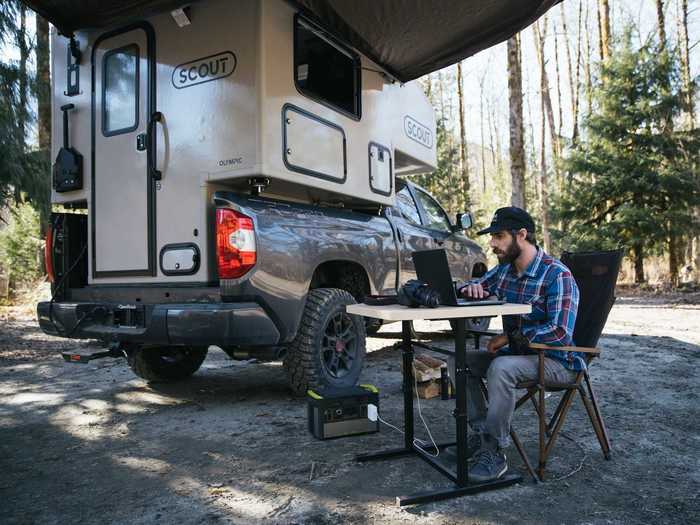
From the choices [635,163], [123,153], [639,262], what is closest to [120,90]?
[123,153]

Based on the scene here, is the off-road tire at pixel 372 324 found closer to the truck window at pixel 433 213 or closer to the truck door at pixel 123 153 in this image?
the truck window at pixel 433 213

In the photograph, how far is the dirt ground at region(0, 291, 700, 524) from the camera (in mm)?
2447

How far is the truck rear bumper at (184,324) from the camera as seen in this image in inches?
136

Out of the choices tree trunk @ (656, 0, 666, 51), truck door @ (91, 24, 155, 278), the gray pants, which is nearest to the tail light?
truck door @ (91, 24, 155, 278)

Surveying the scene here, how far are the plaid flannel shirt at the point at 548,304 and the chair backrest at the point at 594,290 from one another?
203mm

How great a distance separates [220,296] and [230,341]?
0.32 metres

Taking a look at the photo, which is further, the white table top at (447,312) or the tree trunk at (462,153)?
the tree trunk at (462,153)

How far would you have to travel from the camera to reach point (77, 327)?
4074 millimetres

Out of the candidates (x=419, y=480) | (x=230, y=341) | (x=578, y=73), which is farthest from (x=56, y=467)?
(x=578, y=73)

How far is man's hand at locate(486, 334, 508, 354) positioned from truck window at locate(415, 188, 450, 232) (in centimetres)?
356

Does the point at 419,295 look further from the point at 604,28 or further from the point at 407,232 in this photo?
the point at 604,28

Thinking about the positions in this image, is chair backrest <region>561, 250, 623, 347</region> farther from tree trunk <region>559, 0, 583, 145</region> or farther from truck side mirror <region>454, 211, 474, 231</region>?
tree trunk <region>559, 0, 583, 145</region>

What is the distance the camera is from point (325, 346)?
13.9 feet

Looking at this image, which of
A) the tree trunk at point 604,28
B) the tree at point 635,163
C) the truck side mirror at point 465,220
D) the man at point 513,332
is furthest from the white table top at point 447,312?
the tree trunk at point 604,28
